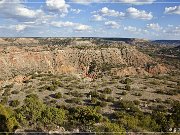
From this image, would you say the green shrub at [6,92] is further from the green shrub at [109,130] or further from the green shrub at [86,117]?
the green shrub at [109,130]

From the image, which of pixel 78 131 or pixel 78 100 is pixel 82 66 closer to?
pixel 78 100

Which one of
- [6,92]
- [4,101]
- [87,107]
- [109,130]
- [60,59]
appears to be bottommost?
[60,59]

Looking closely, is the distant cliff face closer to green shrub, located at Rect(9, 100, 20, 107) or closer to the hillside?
the hillside

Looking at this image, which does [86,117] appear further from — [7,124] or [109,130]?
[7,124]

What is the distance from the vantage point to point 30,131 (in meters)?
20.1

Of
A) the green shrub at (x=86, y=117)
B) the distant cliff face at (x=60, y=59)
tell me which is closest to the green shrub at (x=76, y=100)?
the green shrub at (x=86, y=117)

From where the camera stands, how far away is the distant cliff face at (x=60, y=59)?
69688 mm


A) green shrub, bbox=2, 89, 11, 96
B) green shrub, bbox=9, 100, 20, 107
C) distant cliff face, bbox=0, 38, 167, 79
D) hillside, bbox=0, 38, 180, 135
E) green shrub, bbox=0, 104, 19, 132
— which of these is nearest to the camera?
green shrub, bbox=0, 104, 19, 132

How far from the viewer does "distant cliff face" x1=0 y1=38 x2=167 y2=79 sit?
69.7 meters

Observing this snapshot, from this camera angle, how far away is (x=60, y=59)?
267 feet

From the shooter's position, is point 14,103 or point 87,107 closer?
point 87,107

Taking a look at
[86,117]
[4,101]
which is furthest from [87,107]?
[4,101]

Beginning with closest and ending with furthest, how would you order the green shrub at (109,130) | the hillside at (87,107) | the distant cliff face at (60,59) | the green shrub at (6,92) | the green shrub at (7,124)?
the green shrub at (109,130)
the green shrub at (7,124)
the hillside at (87,107)
the green shrub at (6,92)
the distant cliff face at (60,59)

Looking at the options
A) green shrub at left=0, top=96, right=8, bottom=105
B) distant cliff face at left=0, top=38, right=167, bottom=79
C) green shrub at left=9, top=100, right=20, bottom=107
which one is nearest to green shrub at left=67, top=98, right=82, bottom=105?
green shrub at left=9, top=100, right=20, bottom=107
